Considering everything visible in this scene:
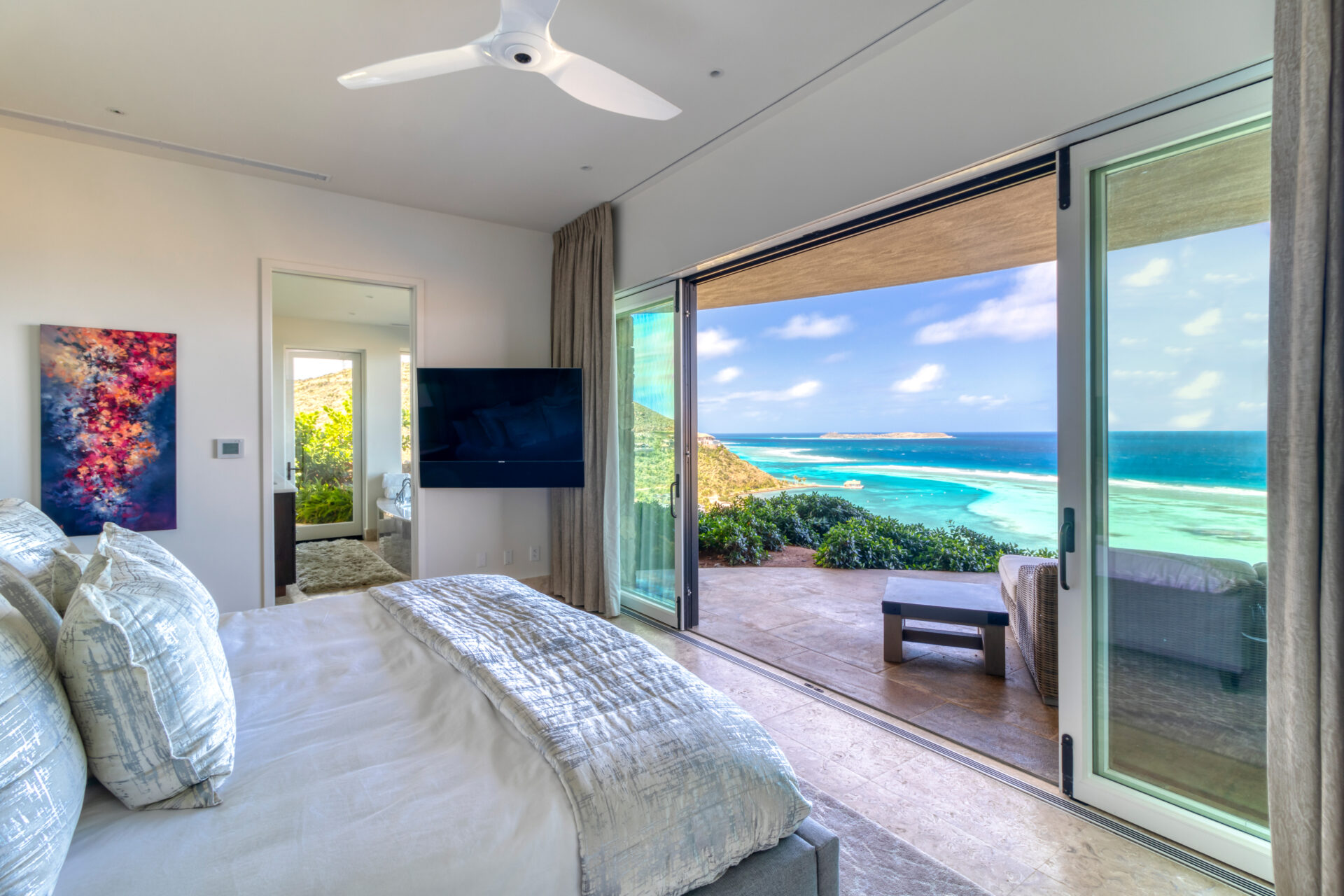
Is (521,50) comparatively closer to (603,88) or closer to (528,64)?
(528,64)

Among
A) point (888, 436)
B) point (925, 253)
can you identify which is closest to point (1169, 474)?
point (925, 253)

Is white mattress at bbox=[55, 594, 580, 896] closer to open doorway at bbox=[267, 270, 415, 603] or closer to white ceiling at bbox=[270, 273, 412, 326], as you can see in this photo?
white ceiling at bbox=[270, 273, 412, 326]

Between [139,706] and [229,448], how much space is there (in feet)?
10.4

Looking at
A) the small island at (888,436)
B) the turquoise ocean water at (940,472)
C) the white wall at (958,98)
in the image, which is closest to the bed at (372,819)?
the white wall at (958,98)

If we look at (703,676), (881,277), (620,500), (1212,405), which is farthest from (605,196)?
(1212,405)

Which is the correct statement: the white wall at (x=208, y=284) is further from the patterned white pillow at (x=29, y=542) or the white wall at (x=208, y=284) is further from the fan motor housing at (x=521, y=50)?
the fan motor housing at (x=521, y=50)

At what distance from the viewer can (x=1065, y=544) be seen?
6.85ft

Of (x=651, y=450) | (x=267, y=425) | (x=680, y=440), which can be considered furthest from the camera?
(x=651, y=450)

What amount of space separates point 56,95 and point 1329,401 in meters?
4.71

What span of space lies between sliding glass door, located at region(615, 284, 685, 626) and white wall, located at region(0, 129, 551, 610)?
1.01 meters

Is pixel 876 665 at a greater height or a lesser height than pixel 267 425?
lesser

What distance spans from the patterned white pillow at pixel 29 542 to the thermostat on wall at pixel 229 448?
1807mm

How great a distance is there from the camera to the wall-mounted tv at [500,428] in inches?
171

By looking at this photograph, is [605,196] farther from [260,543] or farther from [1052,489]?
[1052,489]
